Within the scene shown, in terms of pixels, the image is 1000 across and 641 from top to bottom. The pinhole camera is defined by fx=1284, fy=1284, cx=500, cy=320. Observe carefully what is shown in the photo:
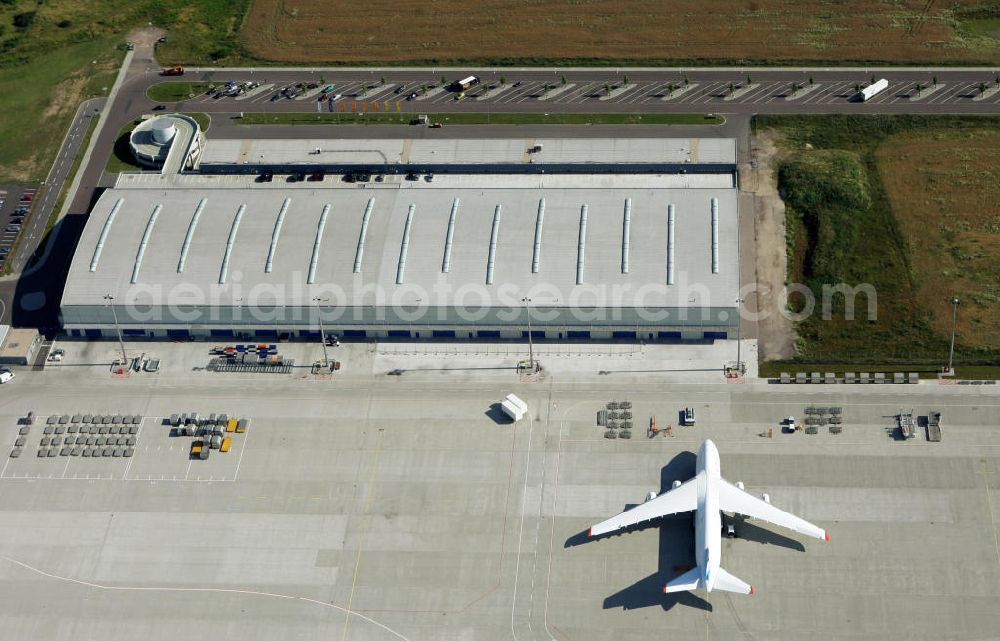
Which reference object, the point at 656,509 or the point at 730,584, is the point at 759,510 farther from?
the point at 656,509

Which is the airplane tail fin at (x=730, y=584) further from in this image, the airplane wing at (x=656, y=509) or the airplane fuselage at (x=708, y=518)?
the airplane wing at (x=656, y=509)

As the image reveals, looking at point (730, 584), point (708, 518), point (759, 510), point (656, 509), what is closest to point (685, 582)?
point (730, 584)

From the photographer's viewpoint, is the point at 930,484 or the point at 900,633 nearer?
the point at 900,633

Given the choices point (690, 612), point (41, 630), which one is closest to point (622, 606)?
point (690, 612)

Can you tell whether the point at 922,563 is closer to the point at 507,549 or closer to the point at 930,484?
the point at 930,484

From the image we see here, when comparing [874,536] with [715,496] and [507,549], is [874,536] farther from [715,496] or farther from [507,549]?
[507,549]

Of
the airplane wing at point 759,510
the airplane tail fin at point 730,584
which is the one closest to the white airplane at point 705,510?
the airplane wing at point 759,510

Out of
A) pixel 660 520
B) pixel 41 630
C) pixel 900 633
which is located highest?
pixel 660 520

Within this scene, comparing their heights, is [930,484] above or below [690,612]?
above
